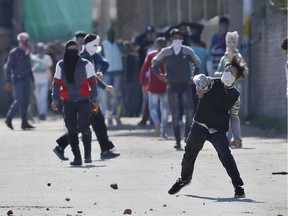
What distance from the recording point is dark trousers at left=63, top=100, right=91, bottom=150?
666 inches

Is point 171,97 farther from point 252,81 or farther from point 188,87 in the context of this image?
point 252,81

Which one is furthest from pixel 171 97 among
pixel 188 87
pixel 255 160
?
pixel 255 160

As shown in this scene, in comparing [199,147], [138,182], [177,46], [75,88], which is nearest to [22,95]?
[177,46]

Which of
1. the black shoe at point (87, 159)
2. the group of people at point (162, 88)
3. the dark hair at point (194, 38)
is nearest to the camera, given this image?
the group of people at point (162, 88)

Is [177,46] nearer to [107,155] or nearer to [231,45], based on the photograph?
[231,45]

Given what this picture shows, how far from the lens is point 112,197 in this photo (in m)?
13.0

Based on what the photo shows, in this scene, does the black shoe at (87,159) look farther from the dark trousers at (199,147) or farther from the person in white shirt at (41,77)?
the person in white shirt at (41,77)

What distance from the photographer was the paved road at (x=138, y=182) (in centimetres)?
1216

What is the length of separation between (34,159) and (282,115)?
6.97 m

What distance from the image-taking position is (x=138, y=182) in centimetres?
1448

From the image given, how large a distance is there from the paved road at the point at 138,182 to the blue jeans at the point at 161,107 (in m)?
0.85

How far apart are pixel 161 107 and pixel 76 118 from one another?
5.13 metres

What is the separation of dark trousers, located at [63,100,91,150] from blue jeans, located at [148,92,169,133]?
4758 mm

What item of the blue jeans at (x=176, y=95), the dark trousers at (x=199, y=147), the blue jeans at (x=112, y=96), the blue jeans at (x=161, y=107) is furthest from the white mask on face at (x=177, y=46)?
the blue jeans at (x=112, y=96)
